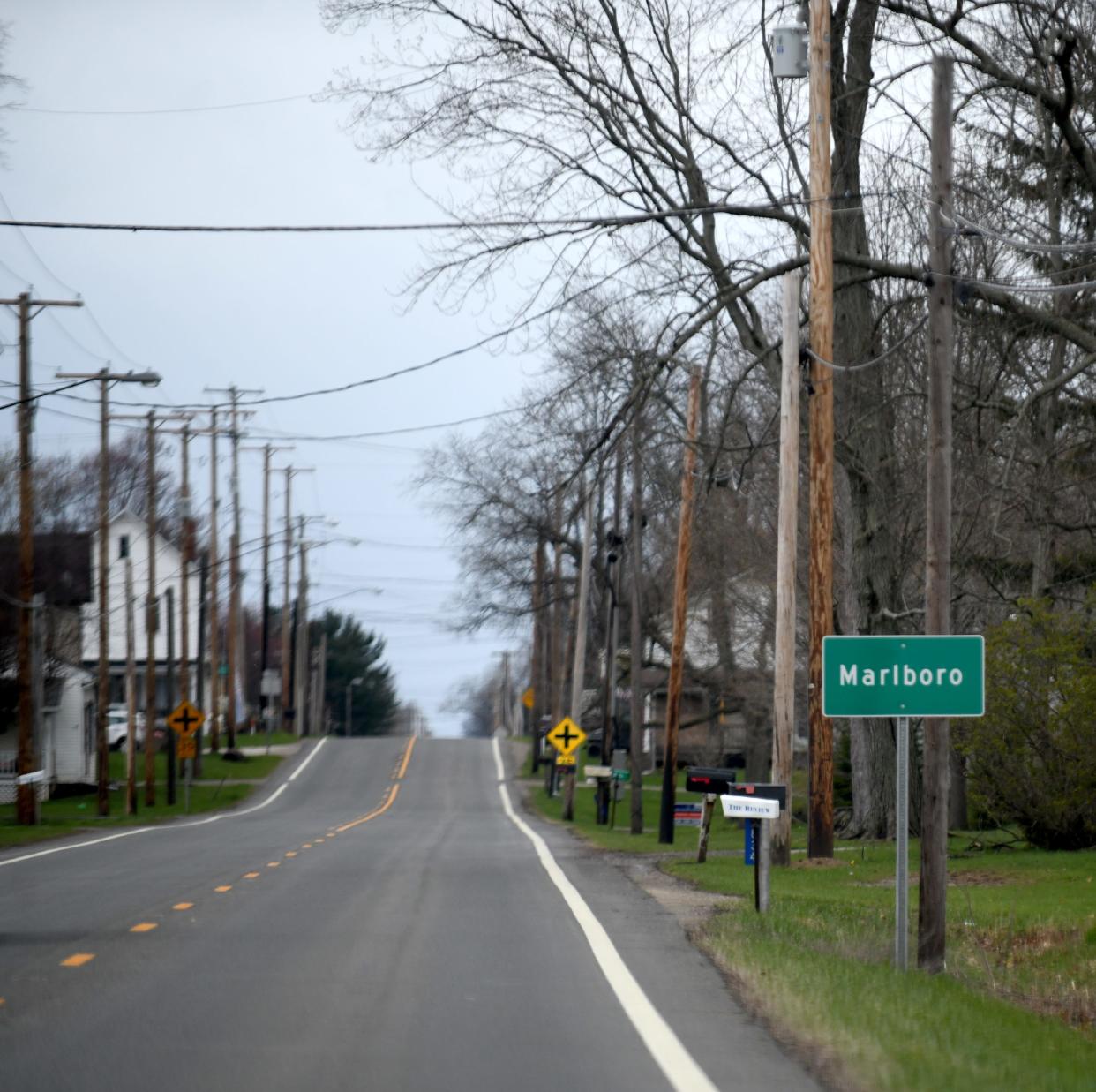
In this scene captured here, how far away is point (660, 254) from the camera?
25781 millimetres

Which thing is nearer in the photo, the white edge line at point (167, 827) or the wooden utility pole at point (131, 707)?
the white edge line at point (167, 827)

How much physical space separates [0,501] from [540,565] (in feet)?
63.6

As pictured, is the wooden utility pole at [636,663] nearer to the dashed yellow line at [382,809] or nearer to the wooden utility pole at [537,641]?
the dashed yellow line at [382,809]

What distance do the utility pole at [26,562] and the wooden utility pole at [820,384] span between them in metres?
20.1

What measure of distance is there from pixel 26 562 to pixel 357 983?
Answer: 29.6m

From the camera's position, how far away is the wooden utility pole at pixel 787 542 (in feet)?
70.6

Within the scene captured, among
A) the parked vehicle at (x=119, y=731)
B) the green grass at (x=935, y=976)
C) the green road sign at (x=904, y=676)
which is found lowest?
the parked vehicle at (x=119, y=731)

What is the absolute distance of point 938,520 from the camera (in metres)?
11.9

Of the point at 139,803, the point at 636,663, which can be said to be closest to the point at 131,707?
the point at 139,803

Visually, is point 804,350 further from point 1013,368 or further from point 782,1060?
point 782,1060

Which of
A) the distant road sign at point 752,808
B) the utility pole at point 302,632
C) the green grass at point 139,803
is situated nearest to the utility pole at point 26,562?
the green grass at point 139,803

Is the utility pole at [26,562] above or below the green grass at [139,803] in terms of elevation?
above

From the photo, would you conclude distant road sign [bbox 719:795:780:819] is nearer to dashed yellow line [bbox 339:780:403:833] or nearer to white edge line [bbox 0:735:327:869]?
white edge line [bbox 0:735:327:869]

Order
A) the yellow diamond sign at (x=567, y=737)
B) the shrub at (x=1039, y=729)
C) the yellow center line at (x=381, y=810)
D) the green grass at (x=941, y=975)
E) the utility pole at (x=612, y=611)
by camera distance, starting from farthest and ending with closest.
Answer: the yellow diamond sign at (x=567, y=737) → the utility pole at (x=612, y=611) → the yellow center line at (x=381, y=810) → the shrub at (x=1039, y=729) → the green grass at (x=941, y=975)
